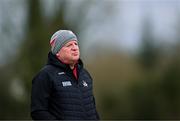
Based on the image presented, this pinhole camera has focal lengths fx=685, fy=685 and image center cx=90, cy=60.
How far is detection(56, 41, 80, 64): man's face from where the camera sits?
19.0ft

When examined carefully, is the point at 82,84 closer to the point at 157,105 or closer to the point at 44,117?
the point at 44,117

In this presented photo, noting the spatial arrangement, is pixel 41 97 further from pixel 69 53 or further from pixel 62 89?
pixel 69 53

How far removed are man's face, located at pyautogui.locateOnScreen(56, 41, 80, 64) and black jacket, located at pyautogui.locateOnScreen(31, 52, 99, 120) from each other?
0.05 meters

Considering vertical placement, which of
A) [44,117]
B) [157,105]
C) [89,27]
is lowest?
[157,105]

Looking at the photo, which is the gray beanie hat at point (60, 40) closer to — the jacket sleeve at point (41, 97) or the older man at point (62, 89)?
the older man at point (62, 89)

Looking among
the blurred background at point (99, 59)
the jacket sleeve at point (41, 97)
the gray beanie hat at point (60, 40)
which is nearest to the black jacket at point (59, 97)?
the jacket sleeve at point (41, 97)

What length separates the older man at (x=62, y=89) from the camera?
5691 mm

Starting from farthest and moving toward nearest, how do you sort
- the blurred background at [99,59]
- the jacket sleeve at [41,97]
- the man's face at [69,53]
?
the blurred background at [99,59] < the man's face at [69,53] < the jacket sleeve at [41,97]

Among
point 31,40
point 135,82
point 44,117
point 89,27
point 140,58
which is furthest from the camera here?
point 140,58

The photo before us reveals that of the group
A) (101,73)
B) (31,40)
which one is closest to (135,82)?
(101,73)

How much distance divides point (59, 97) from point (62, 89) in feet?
0.23

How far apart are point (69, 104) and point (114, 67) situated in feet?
74.3

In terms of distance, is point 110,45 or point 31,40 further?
point 110,45

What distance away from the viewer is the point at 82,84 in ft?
19.2
